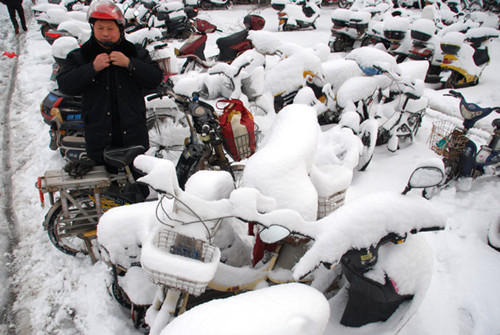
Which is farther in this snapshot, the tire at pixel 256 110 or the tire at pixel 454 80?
the tire at pixel 454 80

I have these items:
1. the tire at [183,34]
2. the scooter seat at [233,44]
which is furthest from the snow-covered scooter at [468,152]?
the tire at [183,34]

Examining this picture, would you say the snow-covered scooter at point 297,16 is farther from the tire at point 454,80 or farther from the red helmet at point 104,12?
the red helmet at point 104,12

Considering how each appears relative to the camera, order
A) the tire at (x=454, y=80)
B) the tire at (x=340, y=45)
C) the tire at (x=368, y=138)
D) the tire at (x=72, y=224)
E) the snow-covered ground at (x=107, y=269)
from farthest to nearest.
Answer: the tire at (x=340, y=45)
the tire at (x=454, y=80)
the tire at (x=368, y=138)
the tire at (x=72, y=224)
the snow-covered ground at (x=107, y=269)

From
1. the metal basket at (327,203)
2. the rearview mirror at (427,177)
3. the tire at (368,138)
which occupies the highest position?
the rearview mirror at (427,177)

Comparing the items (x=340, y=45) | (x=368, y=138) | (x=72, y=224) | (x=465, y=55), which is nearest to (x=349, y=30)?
(x=340, y=45)

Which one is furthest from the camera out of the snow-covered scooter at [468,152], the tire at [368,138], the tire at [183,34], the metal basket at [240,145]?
the tire at [183,34]

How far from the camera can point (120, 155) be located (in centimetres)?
282

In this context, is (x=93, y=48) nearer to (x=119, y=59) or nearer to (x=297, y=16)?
(x=119, y=59)

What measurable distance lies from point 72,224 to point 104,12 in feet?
6.35

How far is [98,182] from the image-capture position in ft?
9.12

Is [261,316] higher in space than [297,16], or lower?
higher

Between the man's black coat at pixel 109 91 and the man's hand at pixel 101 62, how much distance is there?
45 millimetres

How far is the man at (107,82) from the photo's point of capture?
8.66 feet

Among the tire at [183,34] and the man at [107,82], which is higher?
the man at [107,82]
